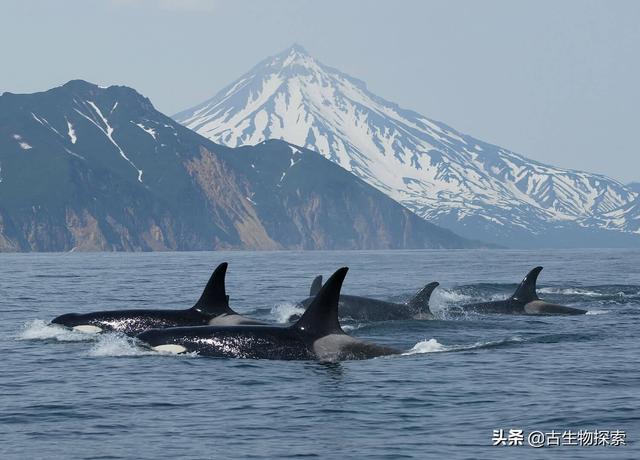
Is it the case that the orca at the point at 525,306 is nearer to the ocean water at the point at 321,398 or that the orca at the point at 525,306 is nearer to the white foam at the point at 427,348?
the ocean water at the point at 321,398

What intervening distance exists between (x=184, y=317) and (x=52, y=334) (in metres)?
3.55

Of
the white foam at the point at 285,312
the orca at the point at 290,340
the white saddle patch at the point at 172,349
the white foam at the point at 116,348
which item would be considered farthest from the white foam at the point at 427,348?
the white foam at the point at 285,312

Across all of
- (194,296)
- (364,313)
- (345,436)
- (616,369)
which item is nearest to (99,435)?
(345,436)

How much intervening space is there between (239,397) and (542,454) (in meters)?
6.33

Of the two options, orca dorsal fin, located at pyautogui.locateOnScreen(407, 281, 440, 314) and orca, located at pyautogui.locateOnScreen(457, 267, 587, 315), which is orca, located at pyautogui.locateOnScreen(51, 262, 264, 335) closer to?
orca dorsal fin, located at pyautogui.locateOnScreen(407, 281, 440, 314)

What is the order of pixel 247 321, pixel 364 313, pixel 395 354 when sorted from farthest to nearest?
pixel 364 313
pixel 247 321
pixel 395 354

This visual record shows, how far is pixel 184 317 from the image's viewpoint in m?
29.4

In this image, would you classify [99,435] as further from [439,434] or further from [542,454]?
[542,454]

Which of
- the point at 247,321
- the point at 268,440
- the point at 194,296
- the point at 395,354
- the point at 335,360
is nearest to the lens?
the point at 268,440

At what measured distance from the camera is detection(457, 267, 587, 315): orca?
4191 centimetres

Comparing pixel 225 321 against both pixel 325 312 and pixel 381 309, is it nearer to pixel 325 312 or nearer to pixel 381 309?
pixel 325 312

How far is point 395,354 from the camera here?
26.3 meters

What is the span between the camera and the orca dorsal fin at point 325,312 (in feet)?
78.2

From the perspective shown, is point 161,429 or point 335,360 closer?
point 161,429
